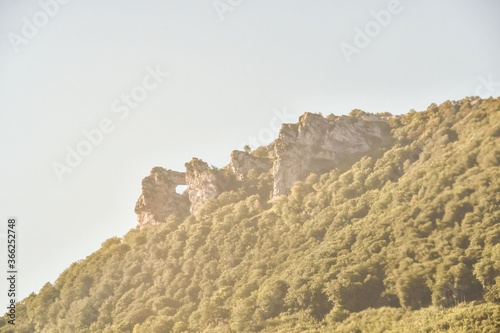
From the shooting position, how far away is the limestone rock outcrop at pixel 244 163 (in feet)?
381

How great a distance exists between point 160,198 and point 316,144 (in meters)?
32.3

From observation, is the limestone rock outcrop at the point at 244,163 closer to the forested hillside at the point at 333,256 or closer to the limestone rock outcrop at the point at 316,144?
the forested hillside at the point at 333,256

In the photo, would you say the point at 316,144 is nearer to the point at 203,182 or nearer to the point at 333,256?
the point at 203,182

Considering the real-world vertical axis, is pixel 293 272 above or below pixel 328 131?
below

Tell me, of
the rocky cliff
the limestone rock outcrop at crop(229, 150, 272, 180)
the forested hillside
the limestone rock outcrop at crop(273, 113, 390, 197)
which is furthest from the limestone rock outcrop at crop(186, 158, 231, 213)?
the limestone rock outcrop at crop(273, 113, 390, 197)

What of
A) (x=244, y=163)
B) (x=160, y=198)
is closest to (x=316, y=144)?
(x=244, y=163)

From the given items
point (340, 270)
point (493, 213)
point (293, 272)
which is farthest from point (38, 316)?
point (493, 213)

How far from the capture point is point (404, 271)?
2913 inches

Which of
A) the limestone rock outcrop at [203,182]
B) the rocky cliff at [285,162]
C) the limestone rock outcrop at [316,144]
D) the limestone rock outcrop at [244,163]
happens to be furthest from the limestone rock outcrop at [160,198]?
the limestone rock outcrop at [316,144]

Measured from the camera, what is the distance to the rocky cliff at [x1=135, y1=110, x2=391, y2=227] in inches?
4198

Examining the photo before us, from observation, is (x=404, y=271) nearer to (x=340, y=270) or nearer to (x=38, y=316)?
(x=340, y=270)

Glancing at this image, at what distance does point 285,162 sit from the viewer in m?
106

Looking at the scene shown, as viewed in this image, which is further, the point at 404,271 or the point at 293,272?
the point at 293,272

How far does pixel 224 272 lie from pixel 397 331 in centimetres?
3494
